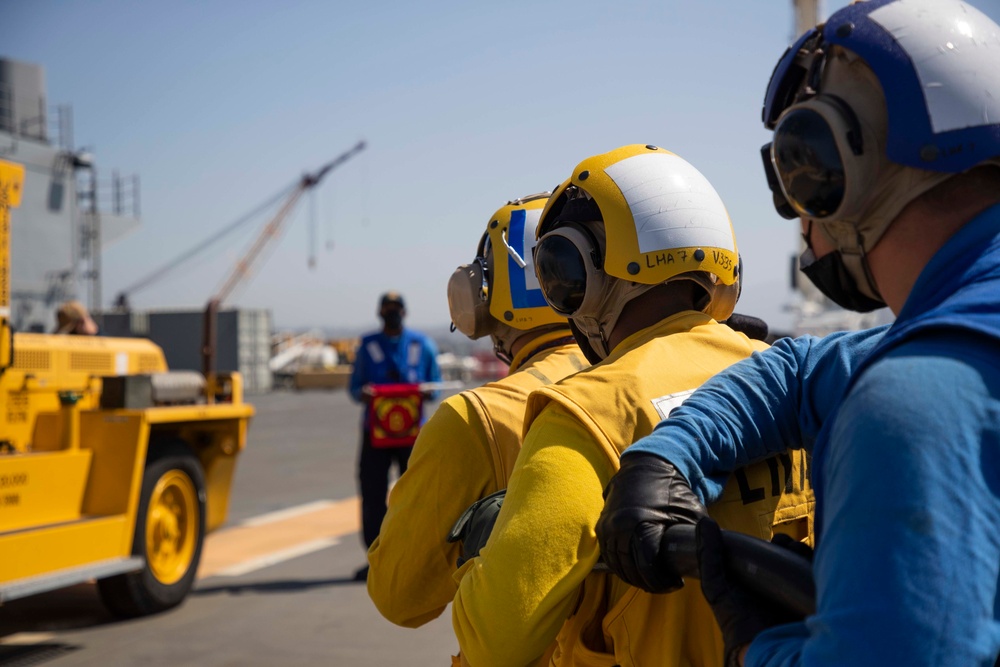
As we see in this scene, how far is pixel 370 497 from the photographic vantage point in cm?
696

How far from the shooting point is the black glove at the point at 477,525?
69.0 inches

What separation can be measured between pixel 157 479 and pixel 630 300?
5180 mm

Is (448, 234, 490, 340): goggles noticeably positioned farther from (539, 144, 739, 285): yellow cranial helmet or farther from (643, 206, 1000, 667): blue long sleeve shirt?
(643, 206, 1000, 667): blue long sleeve shirt

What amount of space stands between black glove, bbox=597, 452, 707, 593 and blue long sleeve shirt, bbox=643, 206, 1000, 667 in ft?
0.90

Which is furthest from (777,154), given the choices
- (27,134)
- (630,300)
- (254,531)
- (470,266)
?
(27,134)

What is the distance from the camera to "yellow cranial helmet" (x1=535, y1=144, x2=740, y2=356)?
75.4 inches

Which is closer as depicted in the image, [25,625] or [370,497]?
[25,625]

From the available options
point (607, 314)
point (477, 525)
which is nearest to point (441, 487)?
point (477, 525)

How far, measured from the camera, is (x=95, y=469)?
6.04 m

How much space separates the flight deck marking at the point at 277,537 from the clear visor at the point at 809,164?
6976mm

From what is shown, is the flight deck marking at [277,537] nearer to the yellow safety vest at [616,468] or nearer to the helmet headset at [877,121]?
the yellow safety vest at [616,468]

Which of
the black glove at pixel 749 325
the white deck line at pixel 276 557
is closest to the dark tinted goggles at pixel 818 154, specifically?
the black glove at pixel 749 325

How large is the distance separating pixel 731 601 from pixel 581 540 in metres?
0.50

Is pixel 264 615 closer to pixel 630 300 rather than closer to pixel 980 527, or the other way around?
pixel 630 300
